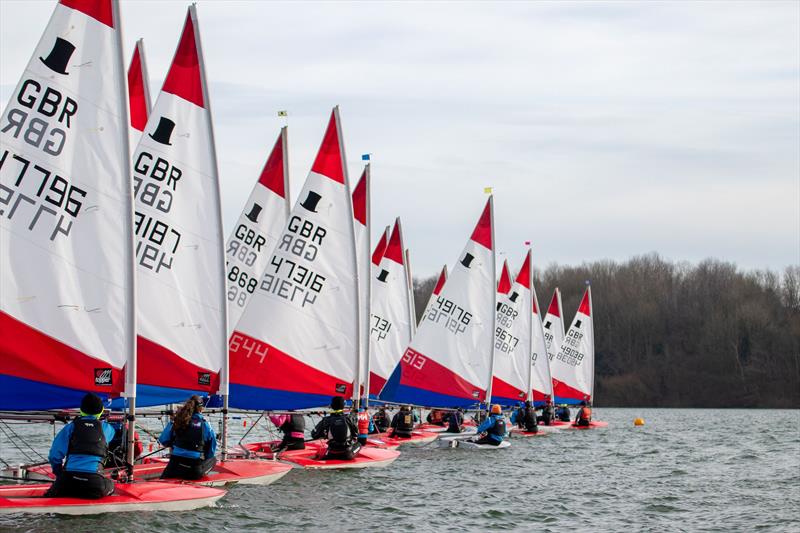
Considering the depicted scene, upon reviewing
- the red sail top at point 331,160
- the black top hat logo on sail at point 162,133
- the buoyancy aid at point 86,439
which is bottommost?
the buoyancy aid at point 86,439

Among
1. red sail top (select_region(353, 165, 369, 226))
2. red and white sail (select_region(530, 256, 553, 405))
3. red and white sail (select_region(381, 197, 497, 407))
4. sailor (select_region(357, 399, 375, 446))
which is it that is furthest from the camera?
red and white sail (select_region(530, 256, 553, 405))

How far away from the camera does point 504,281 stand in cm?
4081

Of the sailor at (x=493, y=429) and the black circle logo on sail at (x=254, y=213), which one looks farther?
the sailor at (x=493, y=429)

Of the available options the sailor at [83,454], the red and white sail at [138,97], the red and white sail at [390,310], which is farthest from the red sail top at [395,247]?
the sailor at [83,454]

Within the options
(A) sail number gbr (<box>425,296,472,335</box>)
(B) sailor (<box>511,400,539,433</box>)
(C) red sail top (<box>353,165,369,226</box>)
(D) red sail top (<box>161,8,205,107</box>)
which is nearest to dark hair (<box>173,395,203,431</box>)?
(D) red sail top (<box>161,8,205,107</box>)

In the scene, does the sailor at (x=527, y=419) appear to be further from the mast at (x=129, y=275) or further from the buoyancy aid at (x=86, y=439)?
the buoyancy aid at (x=86, y=439)

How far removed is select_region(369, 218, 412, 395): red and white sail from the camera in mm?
34938

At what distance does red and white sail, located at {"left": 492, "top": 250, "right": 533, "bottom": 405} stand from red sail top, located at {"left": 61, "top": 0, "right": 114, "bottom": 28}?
78.1 ft

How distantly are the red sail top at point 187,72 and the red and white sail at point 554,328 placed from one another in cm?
3450

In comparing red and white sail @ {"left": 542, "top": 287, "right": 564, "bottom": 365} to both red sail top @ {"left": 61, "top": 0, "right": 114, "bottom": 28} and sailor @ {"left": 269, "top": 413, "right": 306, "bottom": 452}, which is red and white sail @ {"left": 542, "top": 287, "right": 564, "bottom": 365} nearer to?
sailor @ {"left": 269, "top": 413, "right": 306, "bottom": 452}

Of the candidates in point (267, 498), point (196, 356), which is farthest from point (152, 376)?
point (267, 498)

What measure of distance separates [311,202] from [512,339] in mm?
17558

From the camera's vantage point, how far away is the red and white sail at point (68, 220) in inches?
544

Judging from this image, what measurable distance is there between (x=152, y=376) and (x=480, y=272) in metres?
16.3
